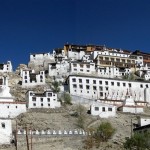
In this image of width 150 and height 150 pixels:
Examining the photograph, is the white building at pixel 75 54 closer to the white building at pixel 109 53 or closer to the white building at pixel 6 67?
the white building at pixel 109 53

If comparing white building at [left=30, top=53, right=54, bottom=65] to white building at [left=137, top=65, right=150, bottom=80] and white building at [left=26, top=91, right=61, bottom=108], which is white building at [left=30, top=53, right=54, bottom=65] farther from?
white building at [left=26, top=91, right=61, bottom=108]

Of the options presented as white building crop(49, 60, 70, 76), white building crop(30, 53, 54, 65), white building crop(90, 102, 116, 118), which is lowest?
white building crop(90, 102, 116, 118)

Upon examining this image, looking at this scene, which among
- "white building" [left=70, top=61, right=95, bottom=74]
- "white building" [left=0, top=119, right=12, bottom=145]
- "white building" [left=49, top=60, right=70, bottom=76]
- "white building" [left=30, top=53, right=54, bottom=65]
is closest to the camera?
"white building" [left=0, top=119, right=12, bottom=145]

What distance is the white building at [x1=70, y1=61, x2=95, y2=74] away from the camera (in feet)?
303

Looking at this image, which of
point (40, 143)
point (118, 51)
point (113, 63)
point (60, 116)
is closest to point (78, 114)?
point (60, 116)

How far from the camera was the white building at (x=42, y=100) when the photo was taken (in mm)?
72875

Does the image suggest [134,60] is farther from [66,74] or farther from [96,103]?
[96,103]

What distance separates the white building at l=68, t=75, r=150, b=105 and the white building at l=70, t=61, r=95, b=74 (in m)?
7.68

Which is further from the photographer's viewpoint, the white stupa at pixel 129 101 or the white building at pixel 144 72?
the white building at pixel 144 72

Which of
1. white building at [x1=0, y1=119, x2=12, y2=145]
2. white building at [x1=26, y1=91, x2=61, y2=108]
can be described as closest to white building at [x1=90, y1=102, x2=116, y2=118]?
white building at [x1=26, y1=91, x2=61, y2=108]

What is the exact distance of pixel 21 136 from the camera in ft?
181

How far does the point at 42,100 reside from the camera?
73.6m

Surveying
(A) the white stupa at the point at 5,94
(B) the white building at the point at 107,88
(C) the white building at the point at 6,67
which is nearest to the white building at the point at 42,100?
(A) the white stupa at the point at 5,94

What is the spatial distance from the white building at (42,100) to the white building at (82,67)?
17.9 meters
